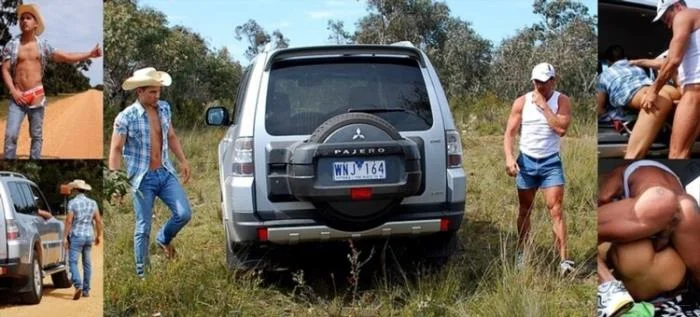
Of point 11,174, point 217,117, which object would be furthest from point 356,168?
point 11,174

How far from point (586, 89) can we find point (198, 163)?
2.44 m

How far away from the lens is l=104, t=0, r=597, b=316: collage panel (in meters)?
4.68

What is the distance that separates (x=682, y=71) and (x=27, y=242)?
13.1ft

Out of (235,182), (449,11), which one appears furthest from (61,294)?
(449,11)

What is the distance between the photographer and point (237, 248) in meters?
4.92

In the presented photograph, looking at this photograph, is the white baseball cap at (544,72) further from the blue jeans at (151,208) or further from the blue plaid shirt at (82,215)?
the blue plaid shirt at (82,215)

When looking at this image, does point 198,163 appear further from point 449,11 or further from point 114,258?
point 449,11

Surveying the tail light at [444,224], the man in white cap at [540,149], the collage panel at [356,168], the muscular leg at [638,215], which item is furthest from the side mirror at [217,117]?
the muscular leg at [638,215]

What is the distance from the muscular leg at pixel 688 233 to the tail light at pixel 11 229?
3892 mm

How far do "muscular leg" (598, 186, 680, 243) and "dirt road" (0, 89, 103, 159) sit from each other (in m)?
3.12

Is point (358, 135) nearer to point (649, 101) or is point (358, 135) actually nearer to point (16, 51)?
point (649, 101)

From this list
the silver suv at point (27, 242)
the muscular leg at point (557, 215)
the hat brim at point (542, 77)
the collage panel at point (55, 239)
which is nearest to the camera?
the silver suv at point (27, 242)

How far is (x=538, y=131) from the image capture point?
5301mm

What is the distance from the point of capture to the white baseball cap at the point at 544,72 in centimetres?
525
